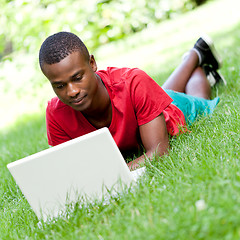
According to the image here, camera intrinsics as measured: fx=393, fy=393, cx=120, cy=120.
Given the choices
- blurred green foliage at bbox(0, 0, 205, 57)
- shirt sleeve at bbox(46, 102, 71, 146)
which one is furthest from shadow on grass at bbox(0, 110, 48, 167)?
blurred green foliage at bbox(0, 0, 205, 57)

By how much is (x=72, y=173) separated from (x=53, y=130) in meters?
0.83

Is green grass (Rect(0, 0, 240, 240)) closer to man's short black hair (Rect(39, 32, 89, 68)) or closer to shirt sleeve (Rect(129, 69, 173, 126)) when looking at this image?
shirt sleeve (Rect(129, 69, 173, 126))

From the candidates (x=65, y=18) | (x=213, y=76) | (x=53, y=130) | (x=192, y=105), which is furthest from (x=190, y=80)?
(x=65, y=18)

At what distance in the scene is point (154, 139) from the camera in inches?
85.1

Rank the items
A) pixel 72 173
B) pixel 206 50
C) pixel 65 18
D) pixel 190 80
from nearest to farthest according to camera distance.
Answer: pixel 72 173 → pixel 190 80 → pixel 206 50 → pixel 65 18

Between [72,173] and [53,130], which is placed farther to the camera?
[53,130]

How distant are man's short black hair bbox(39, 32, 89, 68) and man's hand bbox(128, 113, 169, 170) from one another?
0.52 meters

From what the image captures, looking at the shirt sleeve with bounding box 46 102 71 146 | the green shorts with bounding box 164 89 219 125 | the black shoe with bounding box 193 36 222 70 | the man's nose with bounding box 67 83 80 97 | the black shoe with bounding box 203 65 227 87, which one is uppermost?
the man's nose with bounding box 67 83 80 97

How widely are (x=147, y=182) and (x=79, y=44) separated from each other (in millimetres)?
807

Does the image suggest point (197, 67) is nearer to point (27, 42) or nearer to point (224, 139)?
point (224, 139)

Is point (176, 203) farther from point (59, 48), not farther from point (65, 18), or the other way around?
point (65, 18)

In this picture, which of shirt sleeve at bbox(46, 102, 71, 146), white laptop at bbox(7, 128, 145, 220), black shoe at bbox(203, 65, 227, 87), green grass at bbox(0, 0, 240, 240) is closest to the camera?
green grass at bbox(0, 0, 240, 240)

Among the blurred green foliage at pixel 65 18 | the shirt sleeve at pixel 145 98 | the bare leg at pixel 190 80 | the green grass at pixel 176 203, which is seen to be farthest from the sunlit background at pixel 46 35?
the green grass at pixel 176 203

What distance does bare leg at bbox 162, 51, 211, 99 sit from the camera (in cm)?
328
